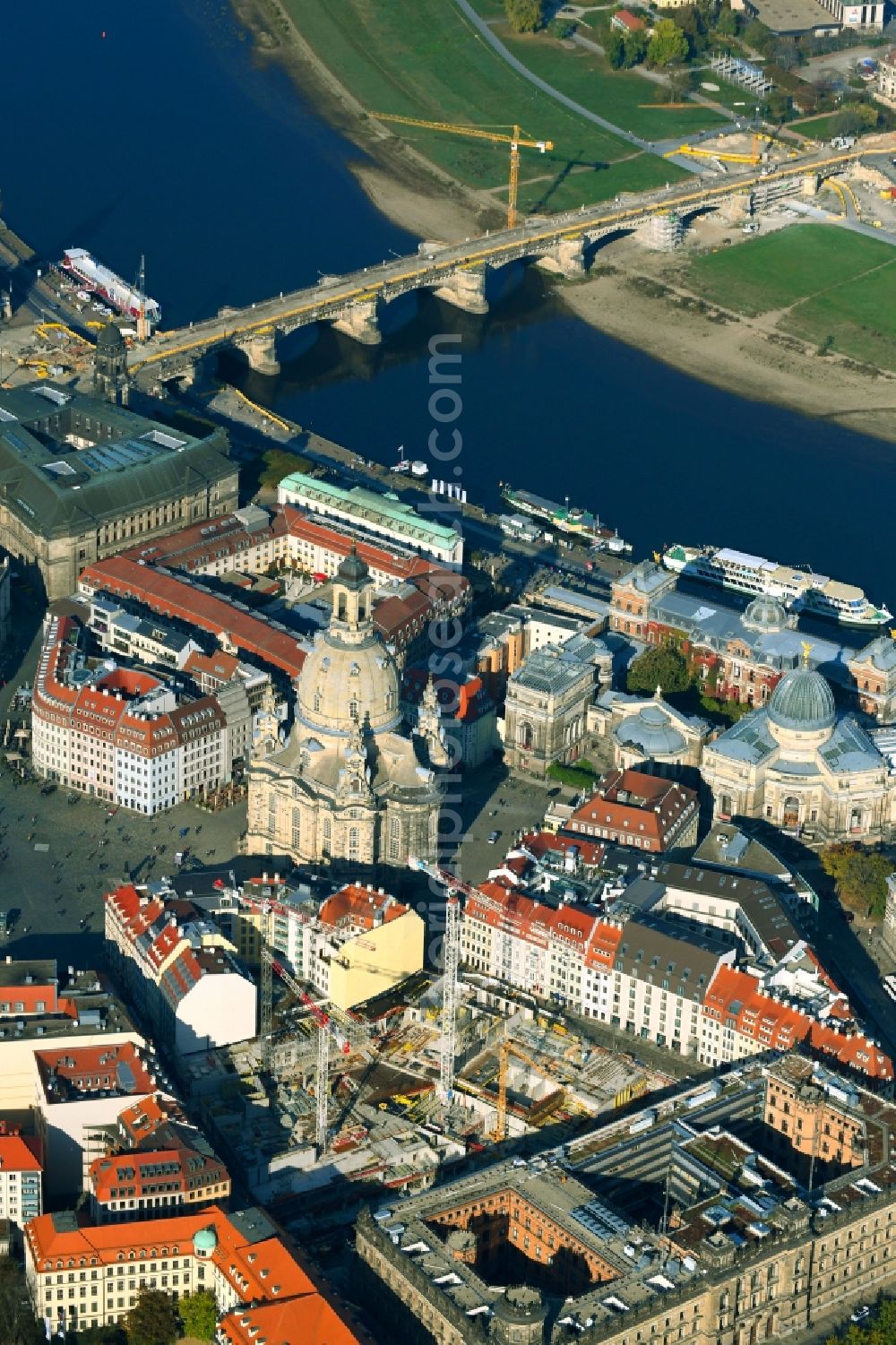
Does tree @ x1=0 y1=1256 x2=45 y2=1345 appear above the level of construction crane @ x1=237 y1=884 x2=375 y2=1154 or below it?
below

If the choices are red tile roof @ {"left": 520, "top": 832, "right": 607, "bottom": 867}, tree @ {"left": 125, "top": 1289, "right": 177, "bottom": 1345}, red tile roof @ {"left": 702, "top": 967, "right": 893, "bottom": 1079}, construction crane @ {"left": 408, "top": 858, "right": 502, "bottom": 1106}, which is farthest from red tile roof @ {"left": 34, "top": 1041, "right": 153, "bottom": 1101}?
red tile roof @ {"left": 702, "top": 967, "right": 893, "bottom": 1079}

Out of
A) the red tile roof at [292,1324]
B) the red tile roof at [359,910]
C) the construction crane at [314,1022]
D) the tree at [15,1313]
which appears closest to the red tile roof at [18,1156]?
the tree at [15,1313]

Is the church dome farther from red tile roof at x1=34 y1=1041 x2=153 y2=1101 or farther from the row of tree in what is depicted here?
the row of tree

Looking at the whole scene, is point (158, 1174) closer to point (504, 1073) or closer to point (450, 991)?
point (450, 991)

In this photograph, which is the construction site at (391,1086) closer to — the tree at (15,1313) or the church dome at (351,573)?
the tree at (15,1313)

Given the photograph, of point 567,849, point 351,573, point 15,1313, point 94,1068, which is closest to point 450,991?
point 567,849
